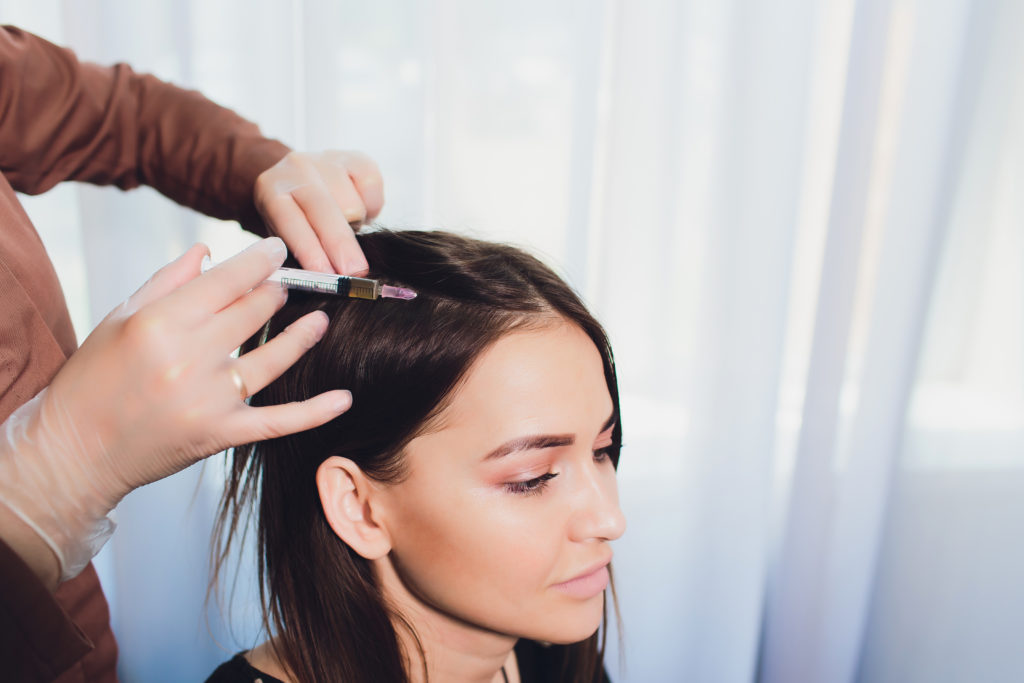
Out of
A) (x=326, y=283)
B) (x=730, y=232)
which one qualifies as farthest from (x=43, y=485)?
(x=730, y=232)

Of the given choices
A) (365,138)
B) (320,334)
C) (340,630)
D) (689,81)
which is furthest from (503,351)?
(689,81)

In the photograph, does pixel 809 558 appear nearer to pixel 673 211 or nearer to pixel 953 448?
pixel 953 448

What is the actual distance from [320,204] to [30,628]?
47cm

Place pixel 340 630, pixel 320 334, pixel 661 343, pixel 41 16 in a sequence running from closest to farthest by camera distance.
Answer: pixel 320 334 < pixel 340 630 < pixel 41 16 < pixel 661 343

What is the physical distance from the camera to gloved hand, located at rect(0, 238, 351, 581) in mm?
581

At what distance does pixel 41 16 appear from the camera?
48.7 inches

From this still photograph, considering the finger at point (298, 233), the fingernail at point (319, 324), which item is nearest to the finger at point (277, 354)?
the fingernail at point (319, 324)

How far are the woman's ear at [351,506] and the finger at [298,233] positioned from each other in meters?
0.21

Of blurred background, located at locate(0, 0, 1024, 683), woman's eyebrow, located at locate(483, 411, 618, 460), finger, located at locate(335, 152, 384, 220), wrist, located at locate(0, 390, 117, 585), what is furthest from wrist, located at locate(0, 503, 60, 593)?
blurred background, located at locate(0, 0, 1024, 683)

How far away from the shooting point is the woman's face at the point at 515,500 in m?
0.75

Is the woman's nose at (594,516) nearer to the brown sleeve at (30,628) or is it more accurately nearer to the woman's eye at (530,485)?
the woman's eye at (530,485)

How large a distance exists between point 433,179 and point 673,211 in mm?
469

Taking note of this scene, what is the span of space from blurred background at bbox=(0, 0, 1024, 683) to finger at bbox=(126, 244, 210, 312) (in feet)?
2.24

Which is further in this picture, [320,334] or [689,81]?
[689,81]
